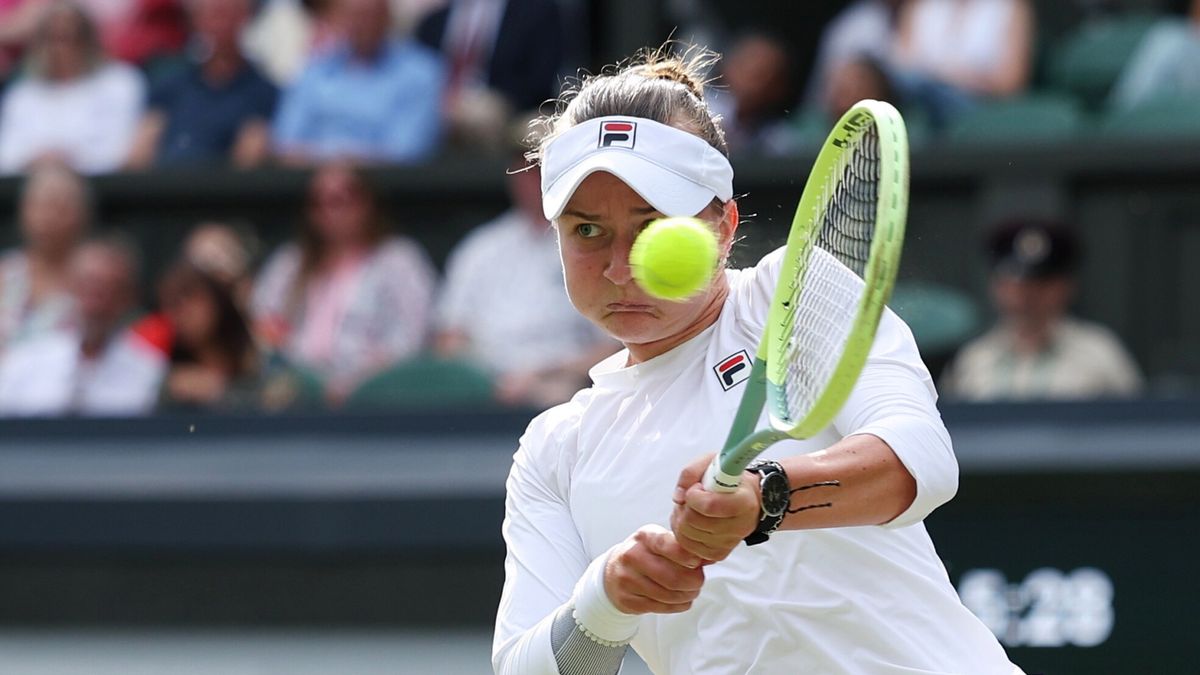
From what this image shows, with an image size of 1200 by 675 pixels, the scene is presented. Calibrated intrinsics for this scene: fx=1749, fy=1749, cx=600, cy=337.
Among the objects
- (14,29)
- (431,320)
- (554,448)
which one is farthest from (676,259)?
(14,29)

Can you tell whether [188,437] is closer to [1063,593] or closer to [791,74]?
[1063,593]

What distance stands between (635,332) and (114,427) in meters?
4.23

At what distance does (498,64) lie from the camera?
6832 millimetres

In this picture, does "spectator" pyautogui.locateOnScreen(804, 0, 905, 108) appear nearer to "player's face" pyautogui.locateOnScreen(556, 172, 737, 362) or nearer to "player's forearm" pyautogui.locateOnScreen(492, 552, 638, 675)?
"player's face" pyautogui.locateOnScreen(556, 172, 737, 362)

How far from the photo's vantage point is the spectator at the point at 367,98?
6.70 meters

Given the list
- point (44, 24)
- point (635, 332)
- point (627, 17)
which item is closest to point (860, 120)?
point (635, 332)

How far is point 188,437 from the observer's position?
6.09 meters

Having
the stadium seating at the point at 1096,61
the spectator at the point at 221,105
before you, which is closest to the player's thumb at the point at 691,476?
the stadium seating at the point at 1096,61

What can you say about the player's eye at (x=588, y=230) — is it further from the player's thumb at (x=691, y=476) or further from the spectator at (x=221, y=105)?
the spectator at (x=221, y=105)

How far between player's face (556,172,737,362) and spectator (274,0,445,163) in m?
4.46

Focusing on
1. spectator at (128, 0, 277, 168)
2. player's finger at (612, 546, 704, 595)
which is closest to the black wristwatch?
player's finger at (612, 546, 704, 595)

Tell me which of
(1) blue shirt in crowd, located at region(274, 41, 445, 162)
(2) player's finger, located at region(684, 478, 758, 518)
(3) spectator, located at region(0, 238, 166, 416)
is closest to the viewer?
(2) player's finger, located at region(684, 478, 758, 518)

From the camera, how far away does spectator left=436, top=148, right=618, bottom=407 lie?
590 centimetres

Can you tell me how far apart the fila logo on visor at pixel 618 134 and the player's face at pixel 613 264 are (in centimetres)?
4
